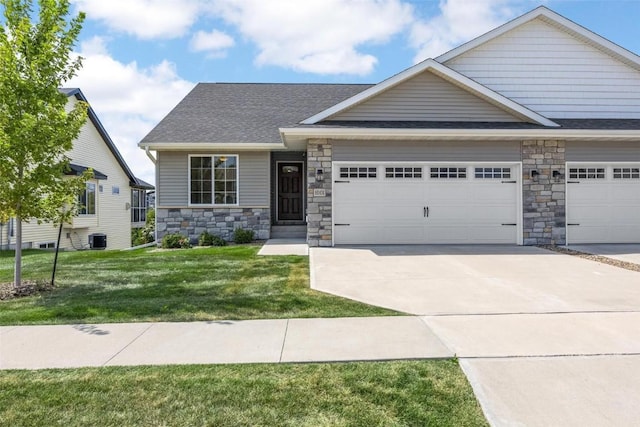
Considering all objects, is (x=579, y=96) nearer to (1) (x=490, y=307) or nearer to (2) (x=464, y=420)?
(1) (x=490, y=307)

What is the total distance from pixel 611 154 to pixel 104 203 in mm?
21151

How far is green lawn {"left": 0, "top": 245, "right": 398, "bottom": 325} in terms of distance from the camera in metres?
4.70

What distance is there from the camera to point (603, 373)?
10.3 ft

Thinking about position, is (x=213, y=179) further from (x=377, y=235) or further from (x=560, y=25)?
(x=560, y=25)

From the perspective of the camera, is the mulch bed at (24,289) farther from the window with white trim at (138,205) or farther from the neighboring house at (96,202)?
the window with white trim at (138,205)

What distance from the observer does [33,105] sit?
19.0 ft

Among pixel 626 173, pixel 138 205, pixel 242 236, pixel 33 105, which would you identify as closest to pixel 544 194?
pixel 626 173

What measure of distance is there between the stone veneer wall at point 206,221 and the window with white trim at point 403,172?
447 centimetres

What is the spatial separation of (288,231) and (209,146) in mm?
3744

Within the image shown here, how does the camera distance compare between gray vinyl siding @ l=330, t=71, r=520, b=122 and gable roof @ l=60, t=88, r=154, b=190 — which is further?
gable roof @ l=60, t=88, r=154, b=190

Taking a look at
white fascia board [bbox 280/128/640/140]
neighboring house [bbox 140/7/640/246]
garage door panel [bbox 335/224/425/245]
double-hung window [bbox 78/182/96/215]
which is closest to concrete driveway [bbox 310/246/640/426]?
garage door panel [bbox 335/224/425/245]

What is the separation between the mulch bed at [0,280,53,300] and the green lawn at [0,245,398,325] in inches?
7.8

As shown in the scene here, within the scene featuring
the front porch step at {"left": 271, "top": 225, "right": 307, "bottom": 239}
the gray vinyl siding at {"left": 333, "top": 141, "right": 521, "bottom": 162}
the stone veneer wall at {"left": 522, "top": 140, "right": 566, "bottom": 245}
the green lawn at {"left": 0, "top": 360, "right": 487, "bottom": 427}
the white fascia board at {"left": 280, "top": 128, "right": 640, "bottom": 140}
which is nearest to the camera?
the green lawn at {"left": 0, "top": 360, "right": 487, "bottom": 427}

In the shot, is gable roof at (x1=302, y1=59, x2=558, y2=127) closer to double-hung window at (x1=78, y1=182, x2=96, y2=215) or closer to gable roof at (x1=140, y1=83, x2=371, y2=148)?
A: gable roof at (x1=140, y1=83, x2=371, y2=148)
